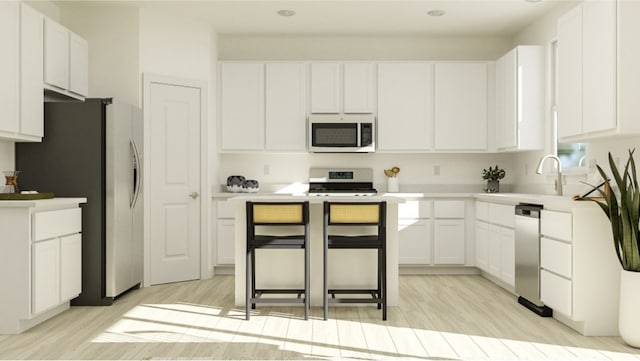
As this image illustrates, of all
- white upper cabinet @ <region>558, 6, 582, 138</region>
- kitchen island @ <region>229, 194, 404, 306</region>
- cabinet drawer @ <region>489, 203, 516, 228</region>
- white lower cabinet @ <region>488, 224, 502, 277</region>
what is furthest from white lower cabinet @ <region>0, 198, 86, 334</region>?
white upper cabinet @ <region>558, 6, 582, 138</region>

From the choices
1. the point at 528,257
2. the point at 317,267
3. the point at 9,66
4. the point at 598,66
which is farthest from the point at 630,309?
the point at 9,66

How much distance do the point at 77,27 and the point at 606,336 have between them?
5431 millimetres

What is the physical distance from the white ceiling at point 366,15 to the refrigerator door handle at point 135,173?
1500mm

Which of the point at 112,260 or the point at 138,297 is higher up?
the point at 112,260

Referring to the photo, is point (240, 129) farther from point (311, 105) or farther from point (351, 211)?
point (351, 211)

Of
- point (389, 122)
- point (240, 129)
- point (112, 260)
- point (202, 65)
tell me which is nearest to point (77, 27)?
point (202, 65)

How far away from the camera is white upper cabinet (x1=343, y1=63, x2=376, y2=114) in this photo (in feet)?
20.1

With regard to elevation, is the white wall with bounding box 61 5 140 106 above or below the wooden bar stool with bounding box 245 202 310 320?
above

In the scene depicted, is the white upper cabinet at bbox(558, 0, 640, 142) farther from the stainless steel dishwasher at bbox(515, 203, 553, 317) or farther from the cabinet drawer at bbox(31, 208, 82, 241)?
the cabinet drawer at bbox(31, 208, 82, 241)

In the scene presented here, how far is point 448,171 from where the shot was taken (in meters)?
6.48

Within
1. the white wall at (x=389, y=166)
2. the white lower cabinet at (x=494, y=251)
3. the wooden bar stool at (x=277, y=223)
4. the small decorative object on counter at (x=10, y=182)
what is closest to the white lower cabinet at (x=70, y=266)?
the small decorative object on counter at (x=10, y=182)

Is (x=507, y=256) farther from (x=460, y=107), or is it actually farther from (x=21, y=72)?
(x=21, y=72)

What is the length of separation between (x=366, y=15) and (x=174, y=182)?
2718 mm

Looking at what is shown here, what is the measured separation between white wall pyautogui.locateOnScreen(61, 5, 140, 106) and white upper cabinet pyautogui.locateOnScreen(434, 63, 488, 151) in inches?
133
